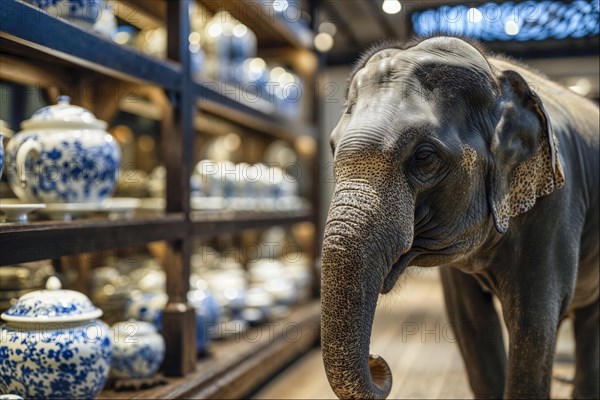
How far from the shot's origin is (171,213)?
76.3 inches

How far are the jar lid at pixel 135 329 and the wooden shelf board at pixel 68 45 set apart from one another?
61cm

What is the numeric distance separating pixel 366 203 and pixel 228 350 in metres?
1.27

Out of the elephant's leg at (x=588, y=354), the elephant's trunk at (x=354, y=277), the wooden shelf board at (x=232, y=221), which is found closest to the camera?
the elephant's trunk at (x=354, y=277)

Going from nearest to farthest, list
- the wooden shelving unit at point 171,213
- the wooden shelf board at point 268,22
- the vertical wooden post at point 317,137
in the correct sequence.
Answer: the wooden shelving unit at point 171,213, the wooden shelf board at point 268,22, the vertical wooden post at point 317,137

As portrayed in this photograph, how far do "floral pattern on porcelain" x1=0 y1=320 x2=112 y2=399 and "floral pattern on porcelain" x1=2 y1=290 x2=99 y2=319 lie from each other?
0.02 meters

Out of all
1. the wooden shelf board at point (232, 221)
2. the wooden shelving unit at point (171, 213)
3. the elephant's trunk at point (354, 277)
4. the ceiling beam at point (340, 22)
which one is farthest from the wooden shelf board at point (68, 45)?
the ceiling beam at point (340, 22)

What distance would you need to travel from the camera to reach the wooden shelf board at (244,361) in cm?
175

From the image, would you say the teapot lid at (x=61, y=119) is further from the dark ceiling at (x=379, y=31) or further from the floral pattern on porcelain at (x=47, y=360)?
the dark ceiling at (x=379, y=31)

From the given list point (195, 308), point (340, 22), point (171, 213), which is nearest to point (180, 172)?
point (171, 213)

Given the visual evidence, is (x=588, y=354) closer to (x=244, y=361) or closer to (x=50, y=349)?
(x=244, y=361)

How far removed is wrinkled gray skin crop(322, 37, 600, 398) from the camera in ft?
3.45

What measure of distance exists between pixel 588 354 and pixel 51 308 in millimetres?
1215

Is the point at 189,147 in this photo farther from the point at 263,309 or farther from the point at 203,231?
the point at 263,309

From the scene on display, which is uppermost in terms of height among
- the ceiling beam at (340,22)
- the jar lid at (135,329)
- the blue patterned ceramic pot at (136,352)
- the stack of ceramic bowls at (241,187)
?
the ceiling beam at (340,22)
